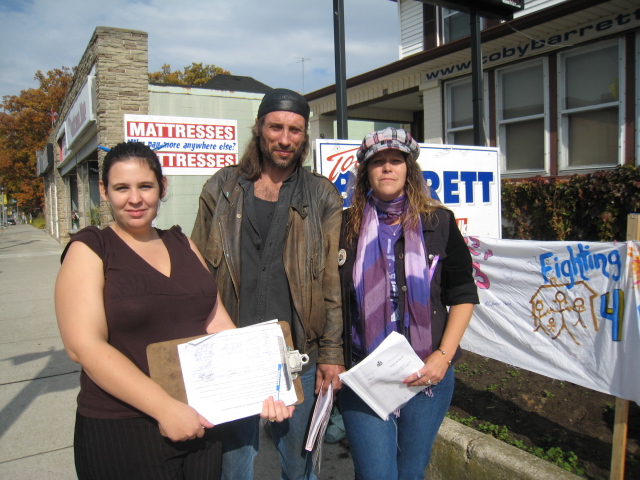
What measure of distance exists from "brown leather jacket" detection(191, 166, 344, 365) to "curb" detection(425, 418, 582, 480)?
4.24 ft

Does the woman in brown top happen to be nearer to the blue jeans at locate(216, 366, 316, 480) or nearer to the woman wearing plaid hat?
the blue jeans at locate(216, 366, 316, 480)

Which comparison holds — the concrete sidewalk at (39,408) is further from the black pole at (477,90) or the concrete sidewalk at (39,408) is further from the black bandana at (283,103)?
the black pole at (477,90)

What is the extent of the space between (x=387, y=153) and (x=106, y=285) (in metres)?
1.21

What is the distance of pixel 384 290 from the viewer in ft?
6.65

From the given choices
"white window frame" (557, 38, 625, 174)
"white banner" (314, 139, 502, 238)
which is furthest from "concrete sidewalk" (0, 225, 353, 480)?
"white window frame" (557, 38, 625, 174)

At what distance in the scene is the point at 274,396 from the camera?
1.70 meters

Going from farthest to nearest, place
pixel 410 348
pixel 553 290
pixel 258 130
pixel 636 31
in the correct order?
1. pixel 636 31
2. pixel 553 290
3. pixel 258 130
4. pixel 410 348

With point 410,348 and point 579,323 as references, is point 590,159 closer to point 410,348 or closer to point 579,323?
point 579,323

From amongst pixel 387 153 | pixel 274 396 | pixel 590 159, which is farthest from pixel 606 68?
pixel 274 396

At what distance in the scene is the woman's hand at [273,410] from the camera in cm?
167

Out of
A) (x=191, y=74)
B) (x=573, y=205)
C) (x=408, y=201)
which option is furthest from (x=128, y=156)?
(x=191, y=74)

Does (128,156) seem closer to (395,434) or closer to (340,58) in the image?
(395,434)

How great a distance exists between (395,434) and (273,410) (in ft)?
2.21

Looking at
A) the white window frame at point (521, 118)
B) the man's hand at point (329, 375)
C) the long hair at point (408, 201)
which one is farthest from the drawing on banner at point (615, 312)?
the white window frame at point (521, 118)
